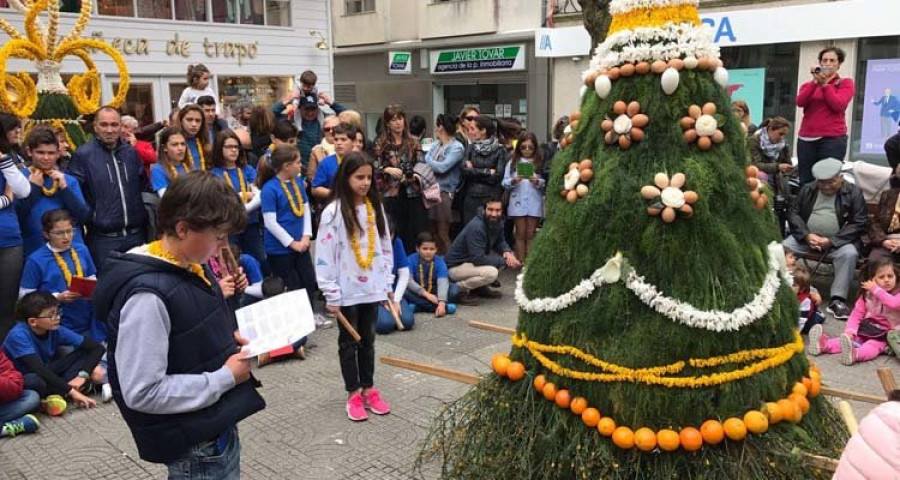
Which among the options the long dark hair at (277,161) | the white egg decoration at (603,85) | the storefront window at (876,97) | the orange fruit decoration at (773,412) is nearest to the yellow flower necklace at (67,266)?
the long dark hair at (277,161)

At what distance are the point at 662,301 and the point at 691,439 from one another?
52 cm

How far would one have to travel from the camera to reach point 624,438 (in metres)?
2.80

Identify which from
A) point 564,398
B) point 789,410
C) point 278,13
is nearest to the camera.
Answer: point 789,410

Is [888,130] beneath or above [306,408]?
above

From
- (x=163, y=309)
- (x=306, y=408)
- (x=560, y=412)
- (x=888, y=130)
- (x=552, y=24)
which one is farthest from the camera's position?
(x=552, y=24)

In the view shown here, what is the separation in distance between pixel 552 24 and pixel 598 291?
16834 mm

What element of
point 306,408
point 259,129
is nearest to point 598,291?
point 306,408

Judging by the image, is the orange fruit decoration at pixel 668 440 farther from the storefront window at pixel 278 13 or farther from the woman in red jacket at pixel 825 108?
the storefront window at pixel 278 13

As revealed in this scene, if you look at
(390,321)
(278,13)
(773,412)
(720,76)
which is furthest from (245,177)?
(278,13)

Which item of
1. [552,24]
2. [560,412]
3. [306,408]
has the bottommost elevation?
[306,408]

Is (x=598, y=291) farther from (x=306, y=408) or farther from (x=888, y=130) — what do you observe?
(x=888, y=130)

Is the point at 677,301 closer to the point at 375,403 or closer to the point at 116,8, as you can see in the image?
the point at 375,403

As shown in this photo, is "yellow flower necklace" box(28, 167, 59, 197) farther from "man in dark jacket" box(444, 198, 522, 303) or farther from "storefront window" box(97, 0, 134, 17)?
"storefront window" box(97, 0, 134, 17)

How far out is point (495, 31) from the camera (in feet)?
66.6
